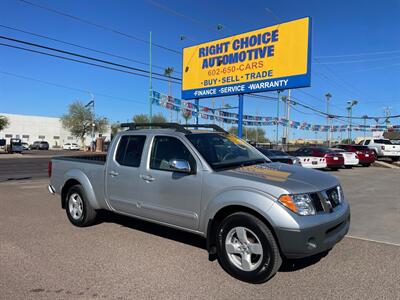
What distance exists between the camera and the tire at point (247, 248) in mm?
4094

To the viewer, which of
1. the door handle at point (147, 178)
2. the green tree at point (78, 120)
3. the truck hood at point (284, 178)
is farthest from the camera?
the green tree at point (78, 120)

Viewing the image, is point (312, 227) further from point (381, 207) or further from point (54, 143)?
point (54, 143)

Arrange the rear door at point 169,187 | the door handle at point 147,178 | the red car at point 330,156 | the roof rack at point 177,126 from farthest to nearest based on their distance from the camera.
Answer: the red car at point 330,156, the roof rack at point 177,126, the door handle at point 147,178, the rear door at point 169,187

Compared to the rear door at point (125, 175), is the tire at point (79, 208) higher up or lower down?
lower down

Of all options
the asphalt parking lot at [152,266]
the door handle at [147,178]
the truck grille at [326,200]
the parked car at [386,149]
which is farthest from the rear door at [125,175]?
the parked car at [386,149]

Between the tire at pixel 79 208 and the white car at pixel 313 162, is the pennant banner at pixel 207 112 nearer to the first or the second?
the white car at pixel 313 162

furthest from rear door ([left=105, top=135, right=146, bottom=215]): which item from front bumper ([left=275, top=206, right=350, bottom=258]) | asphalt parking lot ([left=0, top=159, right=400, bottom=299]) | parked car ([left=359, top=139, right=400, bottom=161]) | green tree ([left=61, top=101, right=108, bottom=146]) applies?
green tree ([left=61, top=101, right=108, bottom=146])

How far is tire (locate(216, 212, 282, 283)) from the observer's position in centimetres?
409

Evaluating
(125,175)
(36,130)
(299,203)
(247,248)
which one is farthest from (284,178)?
(36,130)

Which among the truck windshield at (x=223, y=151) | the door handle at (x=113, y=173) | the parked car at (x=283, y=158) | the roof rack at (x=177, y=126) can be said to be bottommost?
the parked car at (x=283, y=158)

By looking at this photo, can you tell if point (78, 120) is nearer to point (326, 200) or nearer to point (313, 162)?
point (313, 162)

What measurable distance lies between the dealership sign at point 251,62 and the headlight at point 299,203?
500 inches

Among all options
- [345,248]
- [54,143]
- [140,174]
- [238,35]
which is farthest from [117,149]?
[54,143]

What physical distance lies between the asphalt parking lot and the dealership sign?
10.4 metres
